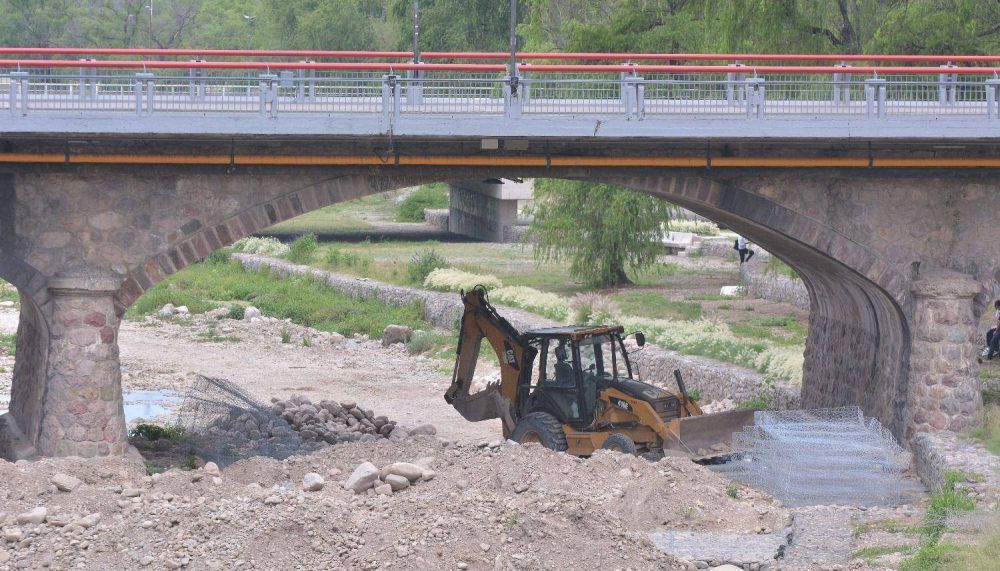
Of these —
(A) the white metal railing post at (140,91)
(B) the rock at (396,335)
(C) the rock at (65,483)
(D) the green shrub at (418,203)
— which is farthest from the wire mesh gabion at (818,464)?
(D) the green shrub at (418,203)

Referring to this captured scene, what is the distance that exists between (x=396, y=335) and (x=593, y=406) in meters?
17.8

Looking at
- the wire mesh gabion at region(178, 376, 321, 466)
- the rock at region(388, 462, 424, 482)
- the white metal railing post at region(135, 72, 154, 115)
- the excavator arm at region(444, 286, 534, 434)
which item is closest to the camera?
the rock at region(388, 462, 424, 482)

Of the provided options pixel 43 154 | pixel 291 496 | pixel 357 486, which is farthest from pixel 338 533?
pixel 43 154

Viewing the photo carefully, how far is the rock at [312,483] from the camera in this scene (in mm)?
16766

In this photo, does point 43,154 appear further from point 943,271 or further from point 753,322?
point 753,322

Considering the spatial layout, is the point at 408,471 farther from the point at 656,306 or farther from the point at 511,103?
the point at 656,306

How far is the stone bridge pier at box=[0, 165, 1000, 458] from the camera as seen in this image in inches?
764

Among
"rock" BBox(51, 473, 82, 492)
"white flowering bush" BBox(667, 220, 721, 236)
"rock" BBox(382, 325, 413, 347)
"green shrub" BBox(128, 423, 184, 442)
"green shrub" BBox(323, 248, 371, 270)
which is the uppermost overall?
"white flowering bush" BBox(667, 220, 721, 236)

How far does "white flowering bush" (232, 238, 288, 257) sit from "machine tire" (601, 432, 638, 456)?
110ft

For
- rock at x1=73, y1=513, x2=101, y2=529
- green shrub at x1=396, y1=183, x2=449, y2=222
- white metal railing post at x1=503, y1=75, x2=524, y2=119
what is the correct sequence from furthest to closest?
green shrub at x1=396, y1=183, x2=449, y2=222, white metal railing post at x1=503, y1=75, x2=524, y2=119, rock at x1=73, y1=513, x2=101, y2=529

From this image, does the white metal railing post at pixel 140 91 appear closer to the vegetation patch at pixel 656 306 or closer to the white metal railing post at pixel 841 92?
the white metal railing post at pixel 841 92

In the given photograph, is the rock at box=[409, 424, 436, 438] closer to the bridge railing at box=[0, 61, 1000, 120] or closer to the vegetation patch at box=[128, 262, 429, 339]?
the bridge railing at box=[0, 61, 1000, 120]

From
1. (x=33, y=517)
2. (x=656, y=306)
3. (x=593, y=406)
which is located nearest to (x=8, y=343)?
(x=656, y=306)

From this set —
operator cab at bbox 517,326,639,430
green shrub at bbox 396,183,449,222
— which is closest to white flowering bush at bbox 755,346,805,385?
operator cab at bbox 517,326,639,430
